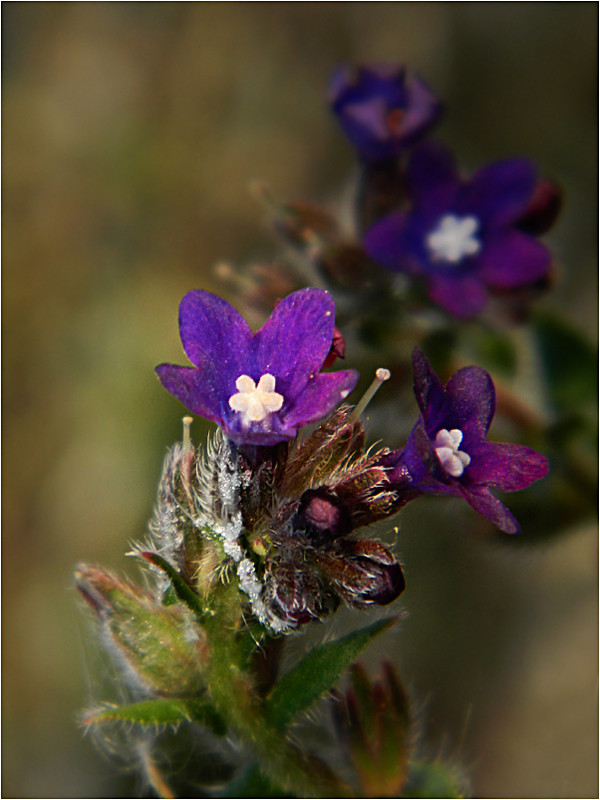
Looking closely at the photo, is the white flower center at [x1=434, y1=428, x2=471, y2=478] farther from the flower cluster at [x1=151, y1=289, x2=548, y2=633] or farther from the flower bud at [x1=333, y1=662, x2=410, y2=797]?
the flower bud at [x1=333, y1=662, x2=410, y2=797]

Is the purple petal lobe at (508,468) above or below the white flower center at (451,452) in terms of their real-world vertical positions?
below

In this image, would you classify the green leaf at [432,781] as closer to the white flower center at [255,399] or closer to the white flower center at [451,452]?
the white flower center at [451,452]

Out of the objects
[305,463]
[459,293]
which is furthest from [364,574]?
Answer: [459,293]

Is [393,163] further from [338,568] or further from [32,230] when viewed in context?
[32,230]

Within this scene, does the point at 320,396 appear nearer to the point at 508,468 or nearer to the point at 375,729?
the point at 508,468

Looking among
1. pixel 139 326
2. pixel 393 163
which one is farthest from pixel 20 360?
pixel 393 163

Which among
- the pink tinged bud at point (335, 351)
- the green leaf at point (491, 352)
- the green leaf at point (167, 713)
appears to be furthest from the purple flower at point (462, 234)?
the green leaf at point (167, 713)
